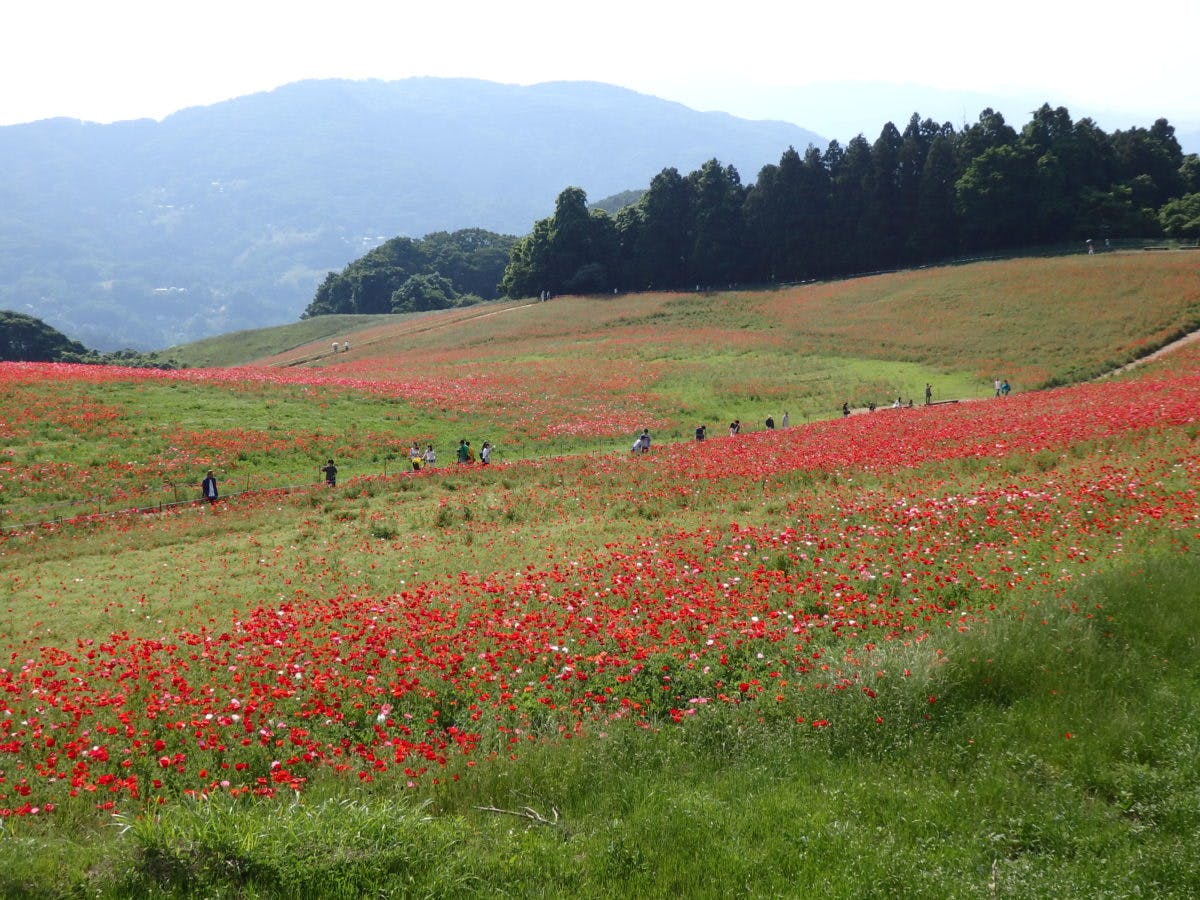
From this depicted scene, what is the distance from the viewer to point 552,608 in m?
13.5

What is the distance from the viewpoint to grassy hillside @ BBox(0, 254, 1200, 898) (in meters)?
6.74

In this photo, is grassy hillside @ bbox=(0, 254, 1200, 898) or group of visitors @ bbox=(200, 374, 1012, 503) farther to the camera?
group of visitors @ bbox=(200, 374, 1012, 503)

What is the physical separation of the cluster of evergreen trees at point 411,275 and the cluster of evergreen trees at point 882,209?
52509 millimetres

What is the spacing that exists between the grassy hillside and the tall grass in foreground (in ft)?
0.11

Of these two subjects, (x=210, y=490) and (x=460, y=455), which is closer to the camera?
(x=210, y=490)

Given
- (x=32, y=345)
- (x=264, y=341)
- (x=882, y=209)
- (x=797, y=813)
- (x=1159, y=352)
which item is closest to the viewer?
(x=797, y=813)

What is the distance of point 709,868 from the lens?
6.73 meters

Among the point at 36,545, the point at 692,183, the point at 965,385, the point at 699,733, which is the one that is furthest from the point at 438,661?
the point at 692,183

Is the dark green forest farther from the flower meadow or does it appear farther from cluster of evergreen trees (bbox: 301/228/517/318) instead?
the flower meadow

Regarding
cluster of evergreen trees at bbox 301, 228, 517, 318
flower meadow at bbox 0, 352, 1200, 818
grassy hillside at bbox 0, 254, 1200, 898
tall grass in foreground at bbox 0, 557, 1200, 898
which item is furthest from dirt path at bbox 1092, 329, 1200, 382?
cluster of evergreen trees at bbox 301, 228, 517, 318

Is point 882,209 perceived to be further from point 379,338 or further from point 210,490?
point 210,490

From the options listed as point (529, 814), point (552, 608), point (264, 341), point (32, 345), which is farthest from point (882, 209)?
point (32, 345)

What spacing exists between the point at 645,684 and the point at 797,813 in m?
3.42

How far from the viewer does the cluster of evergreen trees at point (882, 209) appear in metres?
79.5
